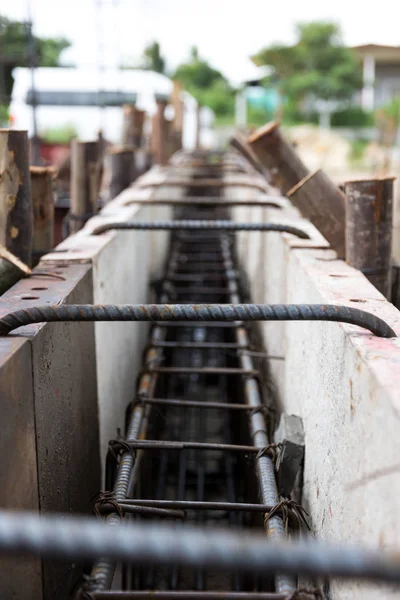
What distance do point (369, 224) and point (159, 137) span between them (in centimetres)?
1126

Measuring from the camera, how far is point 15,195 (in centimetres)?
378

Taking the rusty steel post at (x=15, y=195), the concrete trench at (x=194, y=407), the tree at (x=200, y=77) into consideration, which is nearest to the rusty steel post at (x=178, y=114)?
the concrete trench at (x=194, y=407)

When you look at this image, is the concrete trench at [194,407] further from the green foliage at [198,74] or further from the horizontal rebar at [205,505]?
the green foliage at [198,74]

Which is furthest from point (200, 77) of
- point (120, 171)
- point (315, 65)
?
point (120, 171)

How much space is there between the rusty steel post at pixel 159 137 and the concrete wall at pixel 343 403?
999cm

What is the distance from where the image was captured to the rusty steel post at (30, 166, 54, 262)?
4.44 m

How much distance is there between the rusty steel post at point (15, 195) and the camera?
3.72m

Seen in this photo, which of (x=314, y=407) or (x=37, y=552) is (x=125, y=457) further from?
(x=37, y=552)

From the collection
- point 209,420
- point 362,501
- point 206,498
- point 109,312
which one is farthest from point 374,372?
point 209,420

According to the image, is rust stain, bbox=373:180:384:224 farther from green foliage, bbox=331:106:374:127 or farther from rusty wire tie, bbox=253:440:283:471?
green foliage, bbox=331:106:374:127

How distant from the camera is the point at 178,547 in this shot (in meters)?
1.16

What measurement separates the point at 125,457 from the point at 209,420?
15.4 ft

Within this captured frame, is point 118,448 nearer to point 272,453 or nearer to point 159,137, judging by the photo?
point 272,453

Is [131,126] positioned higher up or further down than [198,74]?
further down
